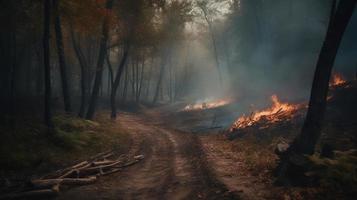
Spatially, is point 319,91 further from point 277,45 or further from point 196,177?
point 277,45

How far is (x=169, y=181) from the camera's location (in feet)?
42.0

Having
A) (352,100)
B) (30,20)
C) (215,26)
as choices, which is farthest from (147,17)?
(215,26)

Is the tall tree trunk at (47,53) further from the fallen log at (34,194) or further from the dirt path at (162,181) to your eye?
the fallen log at (34,194)

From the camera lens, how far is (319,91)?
1230 cm

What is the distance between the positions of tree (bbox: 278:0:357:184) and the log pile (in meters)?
7.03

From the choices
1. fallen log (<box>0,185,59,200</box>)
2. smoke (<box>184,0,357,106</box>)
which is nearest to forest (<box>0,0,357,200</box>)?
fallen log (<box>0,185,59,200</box>)

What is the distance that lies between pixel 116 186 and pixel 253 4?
1908 inches

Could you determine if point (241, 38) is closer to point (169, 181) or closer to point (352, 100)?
point (352, 100)

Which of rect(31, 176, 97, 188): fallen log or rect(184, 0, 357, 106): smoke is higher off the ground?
rect(184, 0, 357, 106): smoke

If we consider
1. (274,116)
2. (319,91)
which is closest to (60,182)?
(319,91)

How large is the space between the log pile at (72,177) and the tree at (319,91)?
7.03m

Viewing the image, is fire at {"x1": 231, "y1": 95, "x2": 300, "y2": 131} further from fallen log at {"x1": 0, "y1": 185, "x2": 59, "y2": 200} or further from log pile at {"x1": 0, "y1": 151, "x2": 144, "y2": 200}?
fallen log at {"x1": 0, "y1": 185, "x2": 59, "y2": 200}

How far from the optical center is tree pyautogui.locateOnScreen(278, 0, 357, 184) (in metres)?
11.6

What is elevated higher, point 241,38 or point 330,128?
point 241,38
